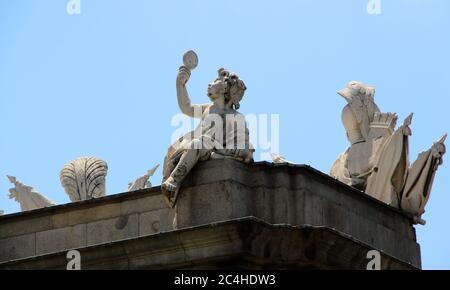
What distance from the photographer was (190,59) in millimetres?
50750

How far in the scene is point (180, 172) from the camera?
48.9 metres

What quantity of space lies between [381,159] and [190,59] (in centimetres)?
506

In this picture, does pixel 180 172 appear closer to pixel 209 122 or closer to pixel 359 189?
pixel 209 122

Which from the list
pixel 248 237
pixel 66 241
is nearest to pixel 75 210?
pixel 66 241

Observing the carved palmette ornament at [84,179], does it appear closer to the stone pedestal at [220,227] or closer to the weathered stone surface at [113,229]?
the stone pedestal at [220,227]

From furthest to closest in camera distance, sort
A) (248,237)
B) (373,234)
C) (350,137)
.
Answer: (350,137)
(373,234)
(248,237)

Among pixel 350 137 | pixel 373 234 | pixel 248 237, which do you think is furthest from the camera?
pixel 350 137

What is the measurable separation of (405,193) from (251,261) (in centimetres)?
589

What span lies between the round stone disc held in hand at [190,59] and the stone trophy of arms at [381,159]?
16.0 ft

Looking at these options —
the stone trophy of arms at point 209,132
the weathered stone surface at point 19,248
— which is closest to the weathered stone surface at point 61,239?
the weathered stone surface at point 19,248

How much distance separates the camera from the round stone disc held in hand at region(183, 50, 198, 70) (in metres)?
50.7

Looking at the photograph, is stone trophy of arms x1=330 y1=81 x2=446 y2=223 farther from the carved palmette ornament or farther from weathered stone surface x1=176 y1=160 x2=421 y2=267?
the carved palmette ornament

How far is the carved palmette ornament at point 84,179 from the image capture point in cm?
5491

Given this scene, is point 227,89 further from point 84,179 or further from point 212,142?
point 84,179
